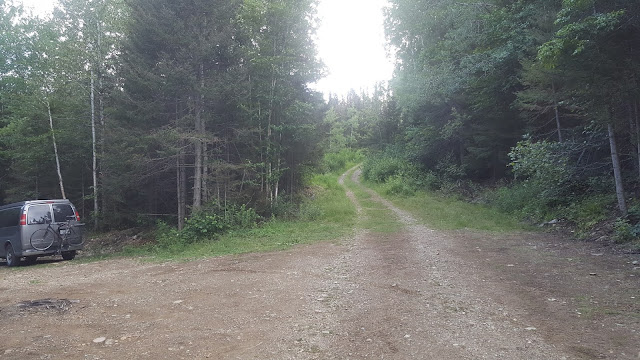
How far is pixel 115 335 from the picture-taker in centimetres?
→ 464

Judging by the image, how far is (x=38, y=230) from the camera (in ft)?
39.6

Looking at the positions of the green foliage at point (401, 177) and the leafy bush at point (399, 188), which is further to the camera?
the green foliage at point (401, 177)

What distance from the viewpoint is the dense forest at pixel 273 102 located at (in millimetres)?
10453

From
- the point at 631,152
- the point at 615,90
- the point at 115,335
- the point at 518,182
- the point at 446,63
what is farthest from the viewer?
the point at 446,63

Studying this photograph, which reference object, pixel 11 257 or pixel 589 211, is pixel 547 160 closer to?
pixel 589 211

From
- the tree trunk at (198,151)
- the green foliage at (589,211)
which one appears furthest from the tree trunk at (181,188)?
the green foliage at (589,211)

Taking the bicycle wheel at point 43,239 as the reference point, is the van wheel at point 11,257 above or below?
below

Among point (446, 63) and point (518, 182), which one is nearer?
point (518, 182)

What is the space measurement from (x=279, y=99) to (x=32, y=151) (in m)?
16.4

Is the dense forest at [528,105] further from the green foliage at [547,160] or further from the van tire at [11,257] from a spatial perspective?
the van tire at [11,257]

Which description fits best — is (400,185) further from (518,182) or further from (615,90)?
(615,90)

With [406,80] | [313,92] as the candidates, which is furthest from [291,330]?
[406,80]

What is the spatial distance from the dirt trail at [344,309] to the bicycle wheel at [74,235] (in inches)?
137

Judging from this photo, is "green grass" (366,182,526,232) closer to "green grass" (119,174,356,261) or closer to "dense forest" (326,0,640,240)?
"dense forest" (326,0,640,240)
